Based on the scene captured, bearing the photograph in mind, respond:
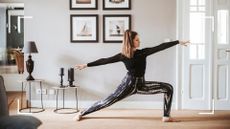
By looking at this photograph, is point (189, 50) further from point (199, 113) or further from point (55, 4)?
point (55, 4)

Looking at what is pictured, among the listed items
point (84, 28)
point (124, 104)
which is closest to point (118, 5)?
point (84, 28)

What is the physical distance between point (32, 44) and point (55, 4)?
2.74 ft

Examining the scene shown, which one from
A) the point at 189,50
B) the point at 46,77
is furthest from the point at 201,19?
the point at 46,77

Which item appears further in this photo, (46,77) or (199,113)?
(46,77)

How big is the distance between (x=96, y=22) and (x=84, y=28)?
9.0 inches

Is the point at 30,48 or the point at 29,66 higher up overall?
the point at 30,48

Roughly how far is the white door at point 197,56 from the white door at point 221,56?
0.11 m

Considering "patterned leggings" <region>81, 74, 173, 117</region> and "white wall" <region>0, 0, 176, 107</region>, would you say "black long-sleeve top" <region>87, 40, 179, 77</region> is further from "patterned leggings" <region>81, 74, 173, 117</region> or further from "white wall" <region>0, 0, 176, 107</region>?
"white wall" <region>0, 0, 176, 107</region>

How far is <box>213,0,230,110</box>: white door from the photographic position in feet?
20.1

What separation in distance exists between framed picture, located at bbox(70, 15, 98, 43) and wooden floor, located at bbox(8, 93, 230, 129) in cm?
125

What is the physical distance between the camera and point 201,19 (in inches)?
242

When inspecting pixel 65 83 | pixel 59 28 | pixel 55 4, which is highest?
pixel 55 4

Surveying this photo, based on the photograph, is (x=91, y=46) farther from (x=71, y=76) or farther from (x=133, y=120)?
(x=133, y=120)

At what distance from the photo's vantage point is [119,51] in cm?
629
